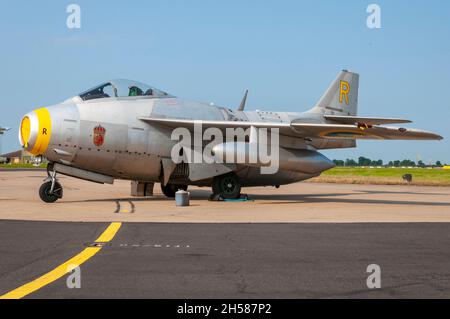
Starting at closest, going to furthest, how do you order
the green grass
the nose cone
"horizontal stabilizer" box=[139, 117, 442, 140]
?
the nose cone, "horizontal stabilizer" box=[139, 117, 442, 140], the green grass

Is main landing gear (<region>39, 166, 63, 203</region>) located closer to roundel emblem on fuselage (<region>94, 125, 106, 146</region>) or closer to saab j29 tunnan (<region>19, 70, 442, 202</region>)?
saab j29 tunnan (<region>19, 70, 442, 202</region>)

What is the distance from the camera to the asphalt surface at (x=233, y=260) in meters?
5.70

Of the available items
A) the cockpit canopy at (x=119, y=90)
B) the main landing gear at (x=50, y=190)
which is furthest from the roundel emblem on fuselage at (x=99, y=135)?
the main landing gear at (x=50, y=190)

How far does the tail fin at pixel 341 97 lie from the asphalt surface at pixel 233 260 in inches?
583

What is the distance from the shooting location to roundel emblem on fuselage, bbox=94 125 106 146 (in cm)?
1850

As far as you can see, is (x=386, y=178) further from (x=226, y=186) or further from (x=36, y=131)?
(x=36, y=131)

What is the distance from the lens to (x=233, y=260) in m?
7.61

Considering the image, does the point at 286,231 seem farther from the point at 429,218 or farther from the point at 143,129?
the point at 143,129

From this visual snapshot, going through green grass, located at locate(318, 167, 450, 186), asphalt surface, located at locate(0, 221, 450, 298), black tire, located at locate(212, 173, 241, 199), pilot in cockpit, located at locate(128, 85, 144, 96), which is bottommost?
green grass, located at locate(318, 167, 450, 186)

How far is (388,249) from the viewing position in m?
8.80

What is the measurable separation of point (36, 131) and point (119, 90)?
126 inches

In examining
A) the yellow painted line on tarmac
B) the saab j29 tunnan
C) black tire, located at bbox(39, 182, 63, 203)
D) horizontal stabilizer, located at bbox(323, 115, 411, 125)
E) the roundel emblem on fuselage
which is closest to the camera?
the yellow painted line on tarmac

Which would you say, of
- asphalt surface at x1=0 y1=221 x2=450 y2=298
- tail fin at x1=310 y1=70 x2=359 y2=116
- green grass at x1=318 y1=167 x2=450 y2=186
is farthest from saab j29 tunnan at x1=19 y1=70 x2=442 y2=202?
green grass at x1=318 y1=167 x2=450 y2=186

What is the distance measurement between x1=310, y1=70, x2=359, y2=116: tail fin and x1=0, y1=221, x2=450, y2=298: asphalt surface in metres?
14.8
